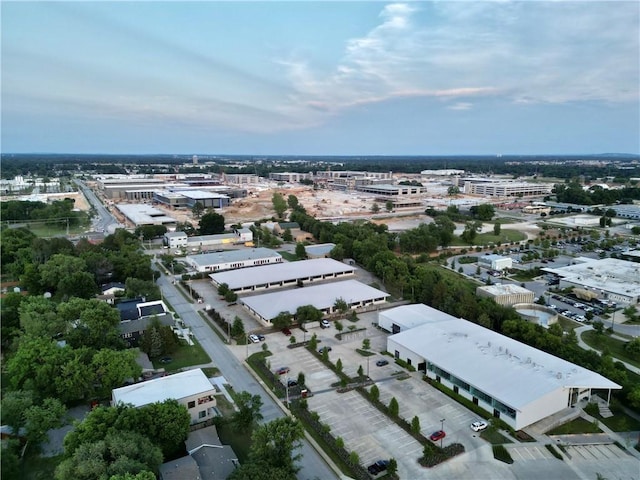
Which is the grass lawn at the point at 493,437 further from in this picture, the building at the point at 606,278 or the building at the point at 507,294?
the building at the point at 606,278

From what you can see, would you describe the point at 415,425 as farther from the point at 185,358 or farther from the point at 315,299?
the point at 315,299

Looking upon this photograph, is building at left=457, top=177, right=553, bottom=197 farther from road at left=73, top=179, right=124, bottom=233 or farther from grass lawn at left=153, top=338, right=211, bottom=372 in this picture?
grass lawn at left=153, top=338, right=211, bottom=372

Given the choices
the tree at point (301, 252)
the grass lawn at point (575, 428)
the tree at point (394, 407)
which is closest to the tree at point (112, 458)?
the tree at point (394, 407)

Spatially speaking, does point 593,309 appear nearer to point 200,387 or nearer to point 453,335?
point 453,335

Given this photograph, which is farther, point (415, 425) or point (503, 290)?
point (503, 290)

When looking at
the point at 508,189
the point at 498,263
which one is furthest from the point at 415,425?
the point at 508,189

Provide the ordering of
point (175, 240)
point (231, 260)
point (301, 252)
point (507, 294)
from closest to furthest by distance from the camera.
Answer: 1. point (507, 294)
2. point (231, 260)
3. point (301, 252)
4. point (175, 240)
